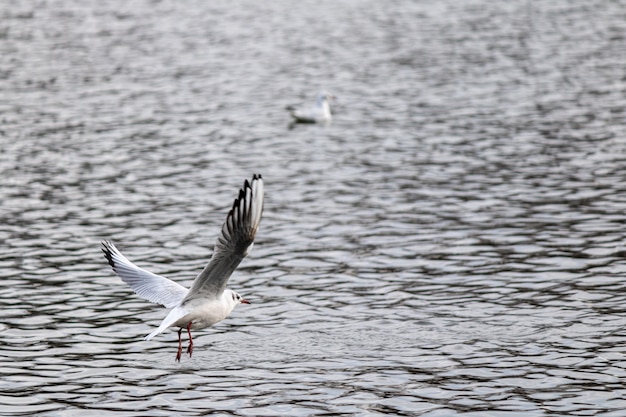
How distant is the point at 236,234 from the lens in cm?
994

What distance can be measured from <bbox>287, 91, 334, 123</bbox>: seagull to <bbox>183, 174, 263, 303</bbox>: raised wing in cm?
1528

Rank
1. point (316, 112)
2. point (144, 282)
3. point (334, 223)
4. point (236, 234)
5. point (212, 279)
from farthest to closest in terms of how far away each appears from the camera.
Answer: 1. point (316, 112)
2. point (334, 223)
3. point (144, 282)
4. point (212, 279)
5. point (236, 234)

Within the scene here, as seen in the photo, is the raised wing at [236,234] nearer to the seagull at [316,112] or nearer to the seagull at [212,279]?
the seagull at [212,279]

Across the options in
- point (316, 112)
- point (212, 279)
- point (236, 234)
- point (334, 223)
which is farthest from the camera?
point (316, 112)

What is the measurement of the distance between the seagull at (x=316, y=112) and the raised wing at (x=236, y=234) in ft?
50.1

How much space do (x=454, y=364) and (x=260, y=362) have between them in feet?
6.84

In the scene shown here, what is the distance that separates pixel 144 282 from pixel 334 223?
617cm

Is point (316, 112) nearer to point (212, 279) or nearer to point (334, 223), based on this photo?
point (334, 223)

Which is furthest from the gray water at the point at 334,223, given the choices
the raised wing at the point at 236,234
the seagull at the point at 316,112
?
the raised wing at the point at 236,234

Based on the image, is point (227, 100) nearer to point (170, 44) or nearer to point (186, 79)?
point (186, 79)

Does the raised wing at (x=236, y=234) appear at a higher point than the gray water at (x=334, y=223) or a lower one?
higher

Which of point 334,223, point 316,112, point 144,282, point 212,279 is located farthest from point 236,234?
point 316,112

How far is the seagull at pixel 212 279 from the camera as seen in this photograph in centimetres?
973

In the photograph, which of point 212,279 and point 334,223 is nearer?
point 212,279
